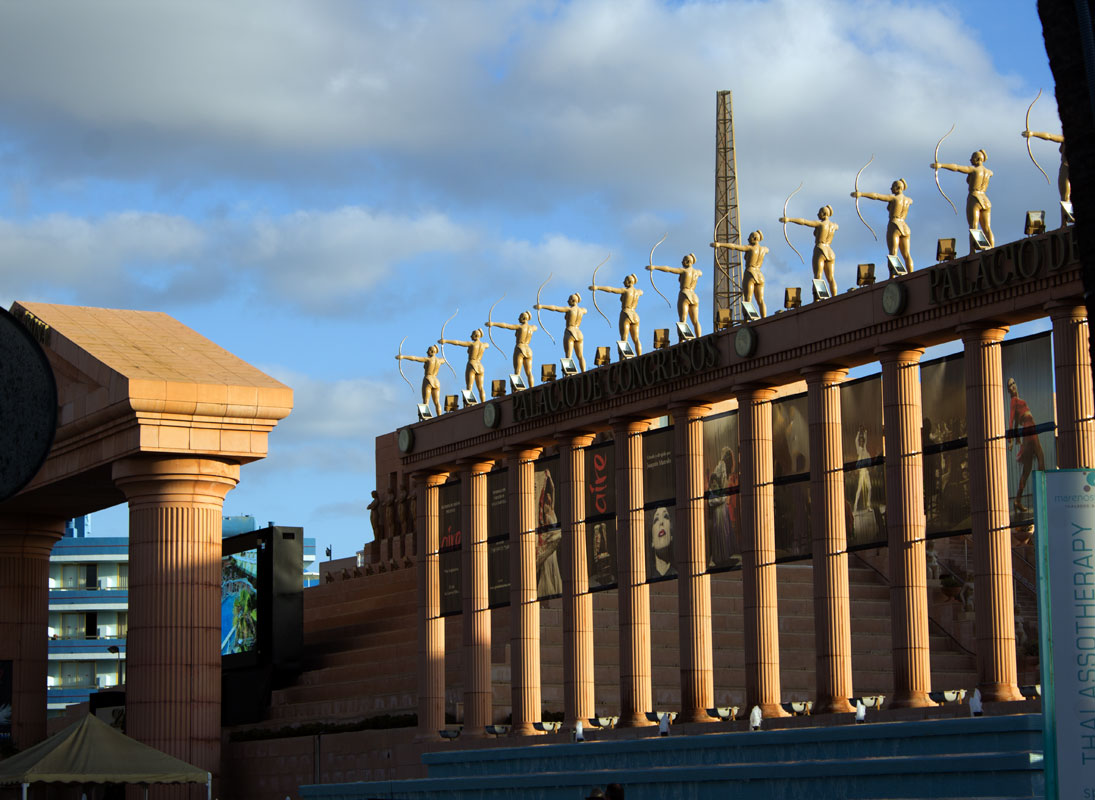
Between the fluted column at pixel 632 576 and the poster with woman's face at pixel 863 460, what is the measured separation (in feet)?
20.2

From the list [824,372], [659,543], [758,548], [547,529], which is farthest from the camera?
[547,529]

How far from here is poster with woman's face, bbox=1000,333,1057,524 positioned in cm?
2870

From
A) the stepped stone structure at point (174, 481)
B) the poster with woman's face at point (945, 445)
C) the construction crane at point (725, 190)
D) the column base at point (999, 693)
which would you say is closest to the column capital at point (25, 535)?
the stepped stone structure at point (174, 481)

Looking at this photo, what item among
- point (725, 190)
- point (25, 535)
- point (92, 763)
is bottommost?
point (92, 763)

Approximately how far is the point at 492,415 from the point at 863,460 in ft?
38.5

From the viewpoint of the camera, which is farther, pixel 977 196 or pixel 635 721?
pixel 635 721

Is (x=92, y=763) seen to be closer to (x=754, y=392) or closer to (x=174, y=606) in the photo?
(x=174, y=606)

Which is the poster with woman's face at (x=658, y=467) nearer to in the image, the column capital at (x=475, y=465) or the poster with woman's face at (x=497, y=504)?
the poster with woman's face at (x=497, y=504)

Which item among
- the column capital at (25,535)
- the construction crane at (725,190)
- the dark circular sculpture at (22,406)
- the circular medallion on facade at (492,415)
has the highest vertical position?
the construction crane at (725,190)

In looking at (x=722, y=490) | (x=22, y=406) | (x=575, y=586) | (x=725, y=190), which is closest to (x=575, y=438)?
(x=575, y=586)

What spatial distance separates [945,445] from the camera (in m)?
30.8

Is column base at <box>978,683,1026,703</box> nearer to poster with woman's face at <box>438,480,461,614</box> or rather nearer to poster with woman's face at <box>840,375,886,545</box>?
poster with woman's face at <box>840,375,886,545</box>

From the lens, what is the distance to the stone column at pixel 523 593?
130 feet

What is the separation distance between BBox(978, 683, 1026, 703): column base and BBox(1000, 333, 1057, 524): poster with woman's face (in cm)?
272
